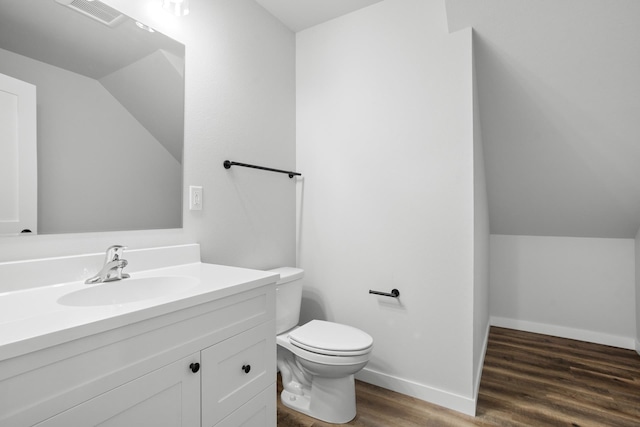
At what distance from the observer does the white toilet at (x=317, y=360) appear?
61.4 inches

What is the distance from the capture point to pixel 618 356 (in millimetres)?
2416

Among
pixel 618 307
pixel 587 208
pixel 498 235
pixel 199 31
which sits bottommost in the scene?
pixel 618 307

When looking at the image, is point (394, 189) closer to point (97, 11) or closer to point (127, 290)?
point (127, 290)

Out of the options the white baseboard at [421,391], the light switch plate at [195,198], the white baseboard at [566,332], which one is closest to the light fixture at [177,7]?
the light switch plate at [195,198]

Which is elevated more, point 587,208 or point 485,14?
point 485,14

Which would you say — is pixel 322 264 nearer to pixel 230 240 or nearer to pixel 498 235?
pixel 230 240

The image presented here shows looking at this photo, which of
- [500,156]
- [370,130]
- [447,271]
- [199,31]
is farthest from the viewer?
[500,156]

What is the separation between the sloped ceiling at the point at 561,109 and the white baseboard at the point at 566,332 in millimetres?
821

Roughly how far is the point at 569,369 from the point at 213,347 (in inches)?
95.7

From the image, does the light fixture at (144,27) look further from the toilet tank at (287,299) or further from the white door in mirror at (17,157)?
the toilet tank at (287,299)

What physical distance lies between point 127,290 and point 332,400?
3.69 ft

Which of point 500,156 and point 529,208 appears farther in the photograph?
point 529,208

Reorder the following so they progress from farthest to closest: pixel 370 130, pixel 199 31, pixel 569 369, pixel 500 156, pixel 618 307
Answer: pixel 618 307
pixel 500 156
pixel 569 369
pixel 370 130
pixel 199 31

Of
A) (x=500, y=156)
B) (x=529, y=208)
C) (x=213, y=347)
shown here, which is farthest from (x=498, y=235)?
(x=213, y=347)
